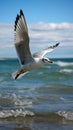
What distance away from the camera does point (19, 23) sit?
7539 mm

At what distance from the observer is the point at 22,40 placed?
26.2 feet

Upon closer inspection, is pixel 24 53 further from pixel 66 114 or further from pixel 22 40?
pixel 66 114

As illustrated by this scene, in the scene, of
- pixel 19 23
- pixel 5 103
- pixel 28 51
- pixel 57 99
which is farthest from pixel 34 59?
pixel 57 99

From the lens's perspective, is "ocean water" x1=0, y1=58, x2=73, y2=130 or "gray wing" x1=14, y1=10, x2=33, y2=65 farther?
"ocean water" x1=0, y1=58, x2=73, y2=130

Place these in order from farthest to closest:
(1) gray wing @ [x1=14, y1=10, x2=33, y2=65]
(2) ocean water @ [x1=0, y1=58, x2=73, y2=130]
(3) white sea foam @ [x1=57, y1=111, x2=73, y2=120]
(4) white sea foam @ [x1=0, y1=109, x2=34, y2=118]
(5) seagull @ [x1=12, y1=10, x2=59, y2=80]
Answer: (4) white sea foam @ [x1=0, y1=109, x2=34, y2=118] → (3) white sea foam @ [x1=57, y1=111, x2=73, y2=120] → (2) ocean water @ [x1=0, y1=58, x2=73, y2=130] → (5) seagull @ [x1=12, y1=10, x2=59, y2=80] → (1) gray wing @ [x1=14, y1=10, x2=33, y2=65]

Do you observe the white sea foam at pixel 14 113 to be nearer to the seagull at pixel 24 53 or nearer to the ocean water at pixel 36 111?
the ocean water at pixel 36 111

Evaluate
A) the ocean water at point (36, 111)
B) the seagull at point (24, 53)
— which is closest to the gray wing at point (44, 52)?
the seagull at point (24, 53)

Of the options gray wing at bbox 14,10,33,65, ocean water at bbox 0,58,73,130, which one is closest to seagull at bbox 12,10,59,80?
gray wing at bbox 14,10,33,65

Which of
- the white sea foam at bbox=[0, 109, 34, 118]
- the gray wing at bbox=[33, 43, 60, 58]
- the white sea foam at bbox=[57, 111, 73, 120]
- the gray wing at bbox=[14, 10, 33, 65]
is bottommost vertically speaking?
the white sea foam at bbox=[57, 111, 73, 120]

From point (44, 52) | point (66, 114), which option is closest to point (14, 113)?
point (66, 114)

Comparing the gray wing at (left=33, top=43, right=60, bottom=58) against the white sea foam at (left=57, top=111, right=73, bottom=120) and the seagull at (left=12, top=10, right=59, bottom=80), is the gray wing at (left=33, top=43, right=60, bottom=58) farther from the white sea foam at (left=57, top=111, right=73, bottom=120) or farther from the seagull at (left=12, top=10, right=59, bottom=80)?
the white sea foam at (left=57, top=111, right=73, bottom=120)

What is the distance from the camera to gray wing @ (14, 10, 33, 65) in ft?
24.6

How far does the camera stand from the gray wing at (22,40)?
7.50 metres

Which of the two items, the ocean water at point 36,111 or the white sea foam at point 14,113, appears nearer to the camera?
the ocean water at point 36,111
